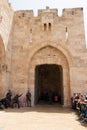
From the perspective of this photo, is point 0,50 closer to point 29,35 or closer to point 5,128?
point 29,35

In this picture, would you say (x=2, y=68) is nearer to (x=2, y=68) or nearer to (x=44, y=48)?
(x=2, y=68)

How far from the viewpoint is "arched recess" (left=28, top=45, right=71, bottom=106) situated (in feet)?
36.5

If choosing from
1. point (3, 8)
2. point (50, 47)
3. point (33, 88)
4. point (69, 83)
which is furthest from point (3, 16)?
point (69, 83)

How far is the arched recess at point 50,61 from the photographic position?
36.5ft

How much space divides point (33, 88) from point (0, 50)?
3.19 m

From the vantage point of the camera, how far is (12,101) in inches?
414

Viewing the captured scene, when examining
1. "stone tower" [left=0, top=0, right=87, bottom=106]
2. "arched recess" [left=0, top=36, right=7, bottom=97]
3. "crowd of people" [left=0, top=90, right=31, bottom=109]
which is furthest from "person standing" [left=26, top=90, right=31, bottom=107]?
"arched recess" [left=0, top=36, right=7, bottom=97]

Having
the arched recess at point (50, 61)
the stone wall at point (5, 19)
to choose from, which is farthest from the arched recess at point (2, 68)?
the arched recess at point (50, 61)

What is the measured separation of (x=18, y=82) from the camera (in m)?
11.3

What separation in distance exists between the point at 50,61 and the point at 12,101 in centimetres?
351

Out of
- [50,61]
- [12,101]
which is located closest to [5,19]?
[50,61]

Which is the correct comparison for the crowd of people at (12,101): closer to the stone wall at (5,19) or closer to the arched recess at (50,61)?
the arched recess at (50,61)

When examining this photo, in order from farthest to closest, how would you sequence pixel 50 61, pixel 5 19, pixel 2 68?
pixel 50 61
pixel 2 68
pixel 5 19

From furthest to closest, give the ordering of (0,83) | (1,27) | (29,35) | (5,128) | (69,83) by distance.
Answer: (29,35) → (69,83) → (0,83) → (1,27) → (5,128)
